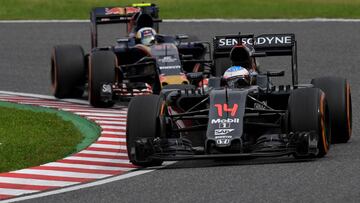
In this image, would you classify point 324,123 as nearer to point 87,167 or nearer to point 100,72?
point 87,167

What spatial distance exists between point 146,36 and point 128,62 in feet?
1.72

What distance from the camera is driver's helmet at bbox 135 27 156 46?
23.2m

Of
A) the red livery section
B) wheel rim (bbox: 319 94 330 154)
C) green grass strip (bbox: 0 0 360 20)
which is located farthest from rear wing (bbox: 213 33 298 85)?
green grass strip (bbox: 0 0 360 20)

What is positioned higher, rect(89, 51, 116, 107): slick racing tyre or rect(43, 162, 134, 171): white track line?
rect(89, 51, 116, 107): slick racing tyre

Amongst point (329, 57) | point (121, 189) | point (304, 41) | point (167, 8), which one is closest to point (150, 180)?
point (121, 189)

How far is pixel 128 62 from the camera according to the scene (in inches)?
916

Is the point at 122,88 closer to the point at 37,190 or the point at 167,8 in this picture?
the point at 37,190

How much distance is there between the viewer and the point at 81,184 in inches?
571

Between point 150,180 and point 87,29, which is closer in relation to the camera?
point 150,180

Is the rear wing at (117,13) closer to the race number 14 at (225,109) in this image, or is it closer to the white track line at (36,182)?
the race number 14 at (225,109)

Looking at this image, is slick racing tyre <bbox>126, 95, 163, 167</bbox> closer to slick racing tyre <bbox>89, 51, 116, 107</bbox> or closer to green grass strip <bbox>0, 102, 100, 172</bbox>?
green grass strip <bbox>0, 102, 100, 172</bbox>

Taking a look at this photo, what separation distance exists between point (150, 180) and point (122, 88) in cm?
726

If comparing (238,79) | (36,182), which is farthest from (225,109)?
(36,182)

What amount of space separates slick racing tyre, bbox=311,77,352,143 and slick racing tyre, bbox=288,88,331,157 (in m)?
1.18
